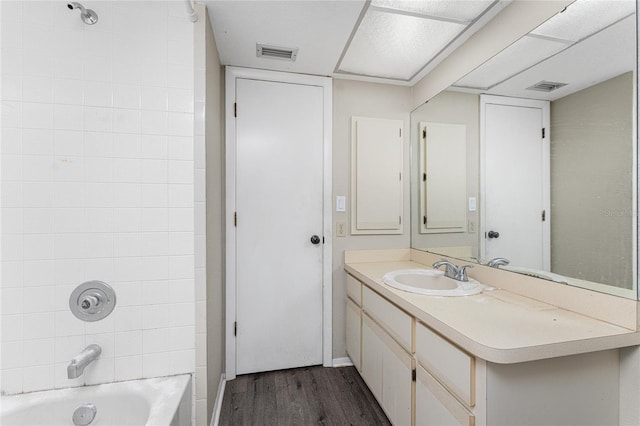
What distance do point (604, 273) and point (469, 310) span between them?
506 millimetres

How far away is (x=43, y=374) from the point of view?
130cm

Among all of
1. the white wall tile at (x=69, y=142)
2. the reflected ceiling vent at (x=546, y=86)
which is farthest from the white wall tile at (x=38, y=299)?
the reflected ceiling vent at (x=546, y=86)

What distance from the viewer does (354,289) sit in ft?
6.87

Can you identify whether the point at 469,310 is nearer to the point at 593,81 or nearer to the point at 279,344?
the point at 593,81

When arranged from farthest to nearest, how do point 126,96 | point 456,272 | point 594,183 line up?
1. point 456,272
2. point 126,96
3. point 594,183

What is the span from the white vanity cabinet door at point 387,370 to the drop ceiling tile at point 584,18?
1.60 m

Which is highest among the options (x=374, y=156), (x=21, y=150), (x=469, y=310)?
(x=374, y=156)

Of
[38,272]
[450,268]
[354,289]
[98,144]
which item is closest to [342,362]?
[354,289]

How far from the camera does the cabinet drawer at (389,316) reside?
139cm

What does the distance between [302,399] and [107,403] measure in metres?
1.08

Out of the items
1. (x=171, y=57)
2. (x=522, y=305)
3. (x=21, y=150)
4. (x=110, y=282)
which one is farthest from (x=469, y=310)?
(x=21, y=150)

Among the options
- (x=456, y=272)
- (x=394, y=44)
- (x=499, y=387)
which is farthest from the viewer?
(x=394, y=44)

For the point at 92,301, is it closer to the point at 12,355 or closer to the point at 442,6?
the point at 12,355

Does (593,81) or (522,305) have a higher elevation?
(593,81)
